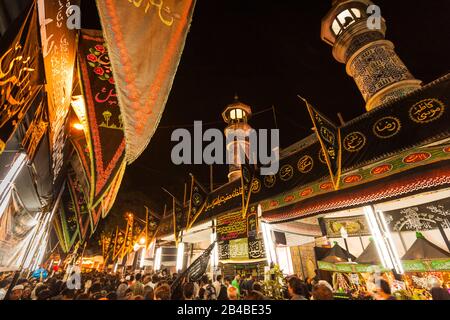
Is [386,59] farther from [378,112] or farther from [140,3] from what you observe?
[140,3]

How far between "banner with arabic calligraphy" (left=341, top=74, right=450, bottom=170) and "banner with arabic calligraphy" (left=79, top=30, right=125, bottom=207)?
550cm

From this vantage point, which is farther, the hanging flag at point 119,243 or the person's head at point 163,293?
the hanging flag at point 119,243

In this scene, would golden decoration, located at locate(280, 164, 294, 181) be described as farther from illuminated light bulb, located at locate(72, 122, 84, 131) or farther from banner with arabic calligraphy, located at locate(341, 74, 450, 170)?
illuminated light bulb, located at locate(72, 122, 84, 131)

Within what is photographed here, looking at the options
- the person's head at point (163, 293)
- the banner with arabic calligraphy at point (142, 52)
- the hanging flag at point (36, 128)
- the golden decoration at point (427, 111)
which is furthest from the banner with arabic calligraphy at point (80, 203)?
the golden decoration at point (427, 111)

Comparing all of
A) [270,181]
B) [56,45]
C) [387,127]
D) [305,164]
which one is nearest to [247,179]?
[270,181]

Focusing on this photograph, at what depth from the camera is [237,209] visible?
972 cm

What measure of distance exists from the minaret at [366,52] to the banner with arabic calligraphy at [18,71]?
9316 millimetres

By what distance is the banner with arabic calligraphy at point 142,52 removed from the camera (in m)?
2.55

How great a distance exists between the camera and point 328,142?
5.56 meters

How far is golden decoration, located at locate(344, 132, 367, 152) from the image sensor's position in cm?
548

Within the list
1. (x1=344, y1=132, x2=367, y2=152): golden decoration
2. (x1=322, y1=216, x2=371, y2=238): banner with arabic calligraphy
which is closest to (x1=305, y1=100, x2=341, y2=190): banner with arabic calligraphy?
(x1=344, y1=132, x2=367, y2=152): golden decoration

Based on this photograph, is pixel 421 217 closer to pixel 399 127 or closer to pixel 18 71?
pixel 399 127

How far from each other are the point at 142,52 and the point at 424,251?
987cm

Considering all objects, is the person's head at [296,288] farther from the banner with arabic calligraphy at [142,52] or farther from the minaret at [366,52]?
the minaret at [366,52]
